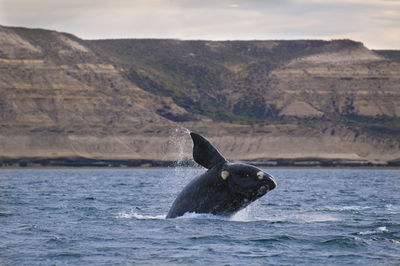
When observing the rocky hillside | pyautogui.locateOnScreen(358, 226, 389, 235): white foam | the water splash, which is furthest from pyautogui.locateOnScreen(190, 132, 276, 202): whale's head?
the rocky hillside

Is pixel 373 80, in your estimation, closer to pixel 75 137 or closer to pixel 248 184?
pixel 75 137

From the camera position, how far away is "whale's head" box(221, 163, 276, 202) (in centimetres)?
1988

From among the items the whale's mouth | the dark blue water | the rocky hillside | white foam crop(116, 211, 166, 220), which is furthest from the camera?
the rocky hillside

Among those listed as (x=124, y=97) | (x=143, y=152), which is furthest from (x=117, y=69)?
(x=143, y=152)

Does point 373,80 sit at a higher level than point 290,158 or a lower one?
higher

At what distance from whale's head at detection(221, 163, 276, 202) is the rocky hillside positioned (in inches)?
4482

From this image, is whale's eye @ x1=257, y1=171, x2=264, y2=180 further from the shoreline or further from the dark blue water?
the shoreline

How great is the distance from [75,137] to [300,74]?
68.0 meters

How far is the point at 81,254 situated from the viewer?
717 inches

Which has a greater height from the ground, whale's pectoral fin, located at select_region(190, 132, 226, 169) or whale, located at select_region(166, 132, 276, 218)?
whale's pectoral fin, located at select_region(190, 132, 226, 169)

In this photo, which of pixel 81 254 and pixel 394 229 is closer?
pixel 81 254

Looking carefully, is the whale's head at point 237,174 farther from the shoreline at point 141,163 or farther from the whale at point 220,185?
the shoreline at point 141,163

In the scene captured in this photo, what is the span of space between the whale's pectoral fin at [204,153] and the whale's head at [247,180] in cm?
37

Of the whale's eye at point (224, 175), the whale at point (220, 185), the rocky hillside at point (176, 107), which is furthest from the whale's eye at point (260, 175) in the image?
the rocky hillside at point (176, 107)
